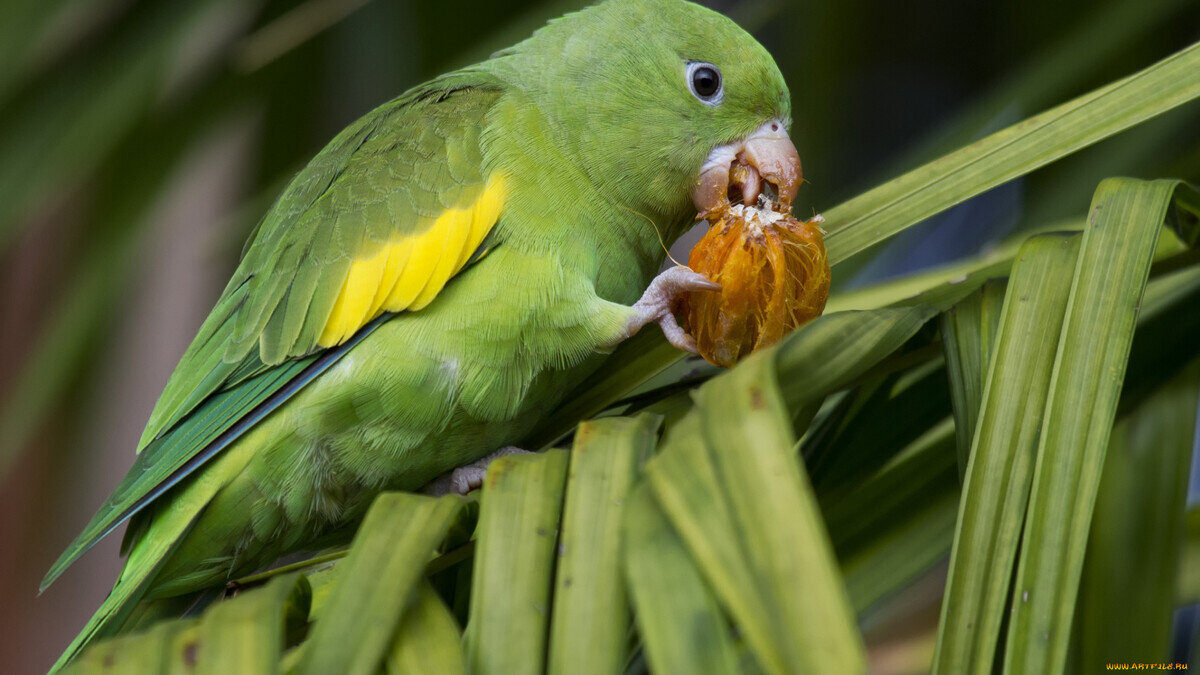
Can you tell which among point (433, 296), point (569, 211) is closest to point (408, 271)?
point (433, 296)

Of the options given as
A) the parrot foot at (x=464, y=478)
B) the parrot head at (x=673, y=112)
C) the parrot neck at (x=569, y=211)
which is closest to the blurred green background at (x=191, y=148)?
the parrot head at (x=673, y=112)

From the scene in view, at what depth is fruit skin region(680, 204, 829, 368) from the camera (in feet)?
3.71

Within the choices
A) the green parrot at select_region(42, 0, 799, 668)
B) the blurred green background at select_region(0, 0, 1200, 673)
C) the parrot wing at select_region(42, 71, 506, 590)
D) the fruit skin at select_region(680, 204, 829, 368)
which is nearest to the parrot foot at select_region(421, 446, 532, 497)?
the green parrot at select_region(42, 0, 799, 668)

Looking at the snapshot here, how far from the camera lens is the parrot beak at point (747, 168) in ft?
4.99

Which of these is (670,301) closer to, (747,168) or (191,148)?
(747,168)

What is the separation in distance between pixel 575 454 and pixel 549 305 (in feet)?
2.21

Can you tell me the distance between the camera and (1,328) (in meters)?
1.90

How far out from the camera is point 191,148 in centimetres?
160

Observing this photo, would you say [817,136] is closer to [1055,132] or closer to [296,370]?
[1055,132]

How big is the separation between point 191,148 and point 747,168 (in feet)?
3.02

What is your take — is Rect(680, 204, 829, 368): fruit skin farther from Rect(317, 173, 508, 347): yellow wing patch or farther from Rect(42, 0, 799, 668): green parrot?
Rect(317, 173, 508, 347): yellow wing patch

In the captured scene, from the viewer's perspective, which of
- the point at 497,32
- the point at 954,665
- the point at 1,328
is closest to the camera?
the point at 954,665


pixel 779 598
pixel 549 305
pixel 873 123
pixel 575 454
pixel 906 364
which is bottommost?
pixel 779 598

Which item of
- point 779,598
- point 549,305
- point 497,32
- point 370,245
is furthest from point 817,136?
point 779,598
